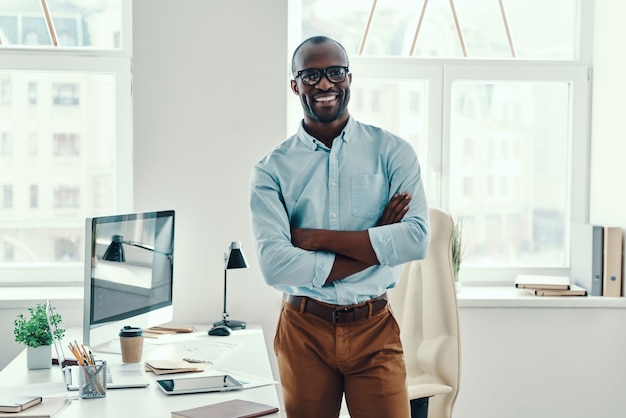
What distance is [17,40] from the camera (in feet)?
12.0

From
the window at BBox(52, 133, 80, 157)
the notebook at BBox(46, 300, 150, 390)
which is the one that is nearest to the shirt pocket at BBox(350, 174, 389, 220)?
the notebook at BBox(46, 300, 150, 390)

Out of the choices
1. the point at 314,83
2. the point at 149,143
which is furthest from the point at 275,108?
the point at 314,83

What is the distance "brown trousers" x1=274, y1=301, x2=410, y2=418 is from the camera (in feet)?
7.13

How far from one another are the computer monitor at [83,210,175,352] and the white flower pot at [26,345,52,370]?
13cm

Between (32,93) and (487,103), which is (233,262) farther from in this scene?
(487,103)

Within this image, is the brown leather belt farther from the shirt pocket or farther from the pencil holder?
the pencil holder

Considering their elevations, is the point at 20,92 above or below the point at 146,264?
above

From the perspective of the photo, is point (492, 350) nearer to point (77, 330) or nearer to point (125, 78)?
point (77, 330)

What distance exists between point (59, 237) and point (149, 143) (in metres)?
0.72

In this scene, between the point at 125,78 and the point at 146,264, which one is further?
the point at 125,78

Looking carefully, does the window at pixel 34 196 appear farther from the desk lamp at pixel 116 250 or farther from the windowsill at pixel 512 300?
the desk lamp at pixel 116 250

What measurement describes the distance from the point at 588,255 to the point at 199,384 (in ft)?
6.96

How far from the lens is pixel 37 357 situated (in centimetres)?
250

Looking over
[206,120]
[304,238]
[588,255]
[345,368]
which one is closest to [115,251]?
[304,238]
